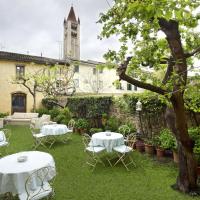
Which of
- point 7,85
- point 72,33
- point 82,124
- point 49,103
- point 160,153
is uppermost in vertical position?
point 72,33

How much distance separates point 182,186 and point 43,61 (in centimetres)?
1964

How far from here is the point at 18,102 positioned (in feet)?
64.9

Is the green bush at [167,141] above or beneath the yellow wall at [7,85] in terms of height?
beneath

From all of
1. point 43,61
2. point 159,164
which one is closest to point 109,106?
point 159,164

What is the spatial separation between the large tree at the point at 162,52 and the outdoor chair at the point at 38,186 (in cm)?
239

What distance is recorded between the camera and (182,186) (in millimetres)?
4277

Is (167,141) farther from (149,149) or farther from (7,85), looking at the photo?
(7,85)

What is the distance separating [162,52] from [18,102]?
18288 millimetres

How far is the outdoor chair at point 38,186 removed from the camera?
3.46 metres

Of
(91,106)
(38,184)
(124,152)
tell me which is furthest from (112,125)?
(38,184)

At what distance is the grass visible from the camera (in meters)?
4.25

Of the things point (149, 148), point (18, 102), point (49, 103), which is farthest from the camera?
point (18, 102)

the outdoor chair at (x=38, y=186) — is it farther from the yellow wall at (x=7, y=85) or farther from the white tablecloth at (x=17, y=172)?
the yellow wall at (x=7, y=85)

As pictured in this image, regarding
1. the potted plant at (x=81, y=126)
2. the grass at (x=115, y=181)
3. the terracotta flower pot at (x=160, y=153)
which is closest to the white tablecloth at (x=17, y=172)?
the grass at (x=115, y=181)
